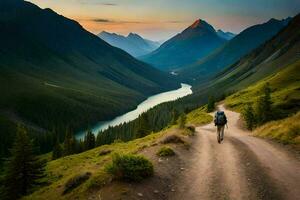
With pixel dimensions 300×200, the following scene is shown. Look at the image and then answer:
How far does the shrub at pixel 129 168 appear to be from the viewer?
75.2 ft

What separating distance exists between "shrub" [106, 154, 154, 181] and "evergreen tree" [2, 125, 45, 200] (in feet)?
133

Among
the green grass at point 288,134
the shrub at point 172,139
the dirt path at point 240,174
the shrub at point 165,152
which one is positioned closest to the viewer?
the dirt path at point 240,174

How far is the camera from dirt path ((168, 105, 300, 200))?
69.8ft

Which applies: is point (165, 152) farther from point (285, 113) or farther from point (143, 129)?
point (143, 129)

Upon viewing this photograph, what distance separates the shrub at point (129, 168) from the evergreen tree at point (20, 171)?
4056 cm

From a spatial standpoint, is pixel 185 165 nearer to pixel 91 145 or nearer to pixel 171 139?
pixel 171 139

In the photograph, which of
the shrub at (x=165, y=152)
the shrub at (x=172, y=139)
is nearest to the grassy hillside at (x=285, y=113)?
the shrub at (x=172, y=139)

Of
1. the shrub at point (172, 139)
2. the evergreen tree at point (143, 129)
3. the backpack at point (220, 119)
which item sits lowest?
the shrub at point (172, 139)

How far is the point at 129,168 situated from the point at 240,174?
295 inches

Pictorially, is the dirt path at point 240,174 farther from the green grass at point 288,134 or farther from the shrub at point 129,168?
the shrub at point 129,168

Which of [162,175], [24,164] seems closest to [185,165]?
[162,175]

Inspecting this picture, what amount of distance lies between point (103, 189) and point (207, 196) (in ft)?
20.3

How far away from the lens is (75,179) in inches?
1066

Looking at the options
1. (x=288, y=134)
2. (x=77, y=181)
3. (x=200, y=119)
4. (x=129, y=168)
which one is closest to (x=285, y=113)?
(x=200, y=119)
